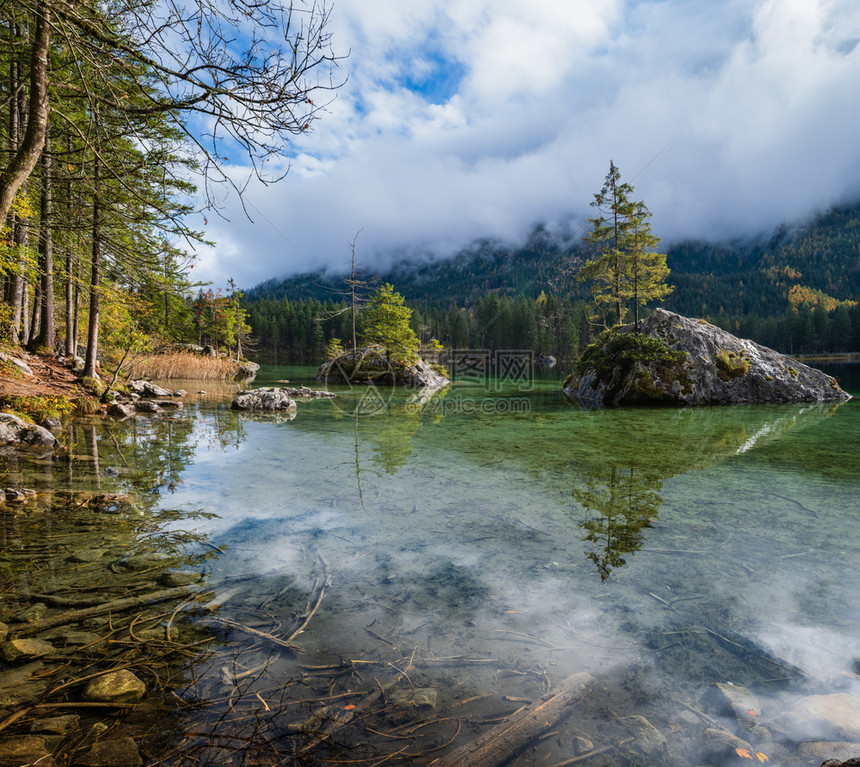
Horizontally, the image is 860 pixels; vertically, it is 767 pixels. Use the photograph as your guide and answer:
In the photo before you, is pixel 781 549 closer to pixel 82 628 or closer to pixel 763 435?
pixel 82 628

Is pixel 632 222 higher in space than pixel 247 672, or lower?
higher

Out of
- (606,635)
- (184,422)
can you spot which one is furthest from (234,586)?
(184,422)

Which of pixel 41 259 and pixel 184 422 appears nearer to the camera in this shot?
pixel 184 422

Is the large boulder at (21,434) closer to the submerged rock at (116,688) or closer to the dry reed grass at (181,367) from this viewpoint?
the submerged rock at (116,688)

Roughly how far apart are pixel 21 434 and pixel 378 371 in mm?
22447

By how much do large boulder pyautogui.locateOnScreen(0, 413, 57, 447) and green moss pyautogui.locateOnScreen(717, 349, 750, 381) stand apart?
21517 mm

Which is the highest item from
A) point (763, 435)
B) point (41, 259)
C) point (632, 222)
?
point (632, 222)

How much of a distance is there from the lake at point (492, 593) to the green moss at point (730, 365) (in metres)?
11.5

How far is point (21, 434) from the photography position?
773 centimetres

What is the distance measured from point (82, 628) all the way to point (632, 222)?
84.9 feet

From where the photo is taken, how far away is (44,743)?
1817 millimetres

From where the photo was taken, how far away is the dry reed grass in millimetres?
26266

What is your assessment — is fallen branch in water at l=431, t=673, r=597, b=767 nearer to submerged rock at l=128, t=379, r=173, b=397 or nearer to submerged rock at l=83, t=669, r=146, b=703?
submerged rock at l=83, t=669, r=146, b=703

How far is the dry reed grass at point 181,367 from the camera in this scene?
2627 centimetres
